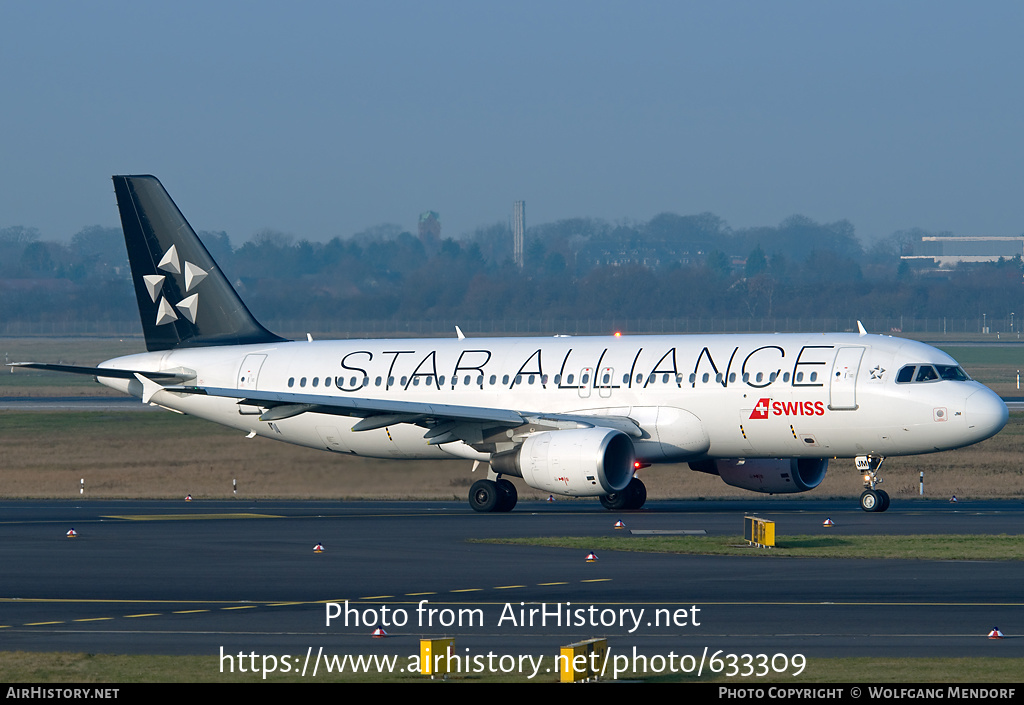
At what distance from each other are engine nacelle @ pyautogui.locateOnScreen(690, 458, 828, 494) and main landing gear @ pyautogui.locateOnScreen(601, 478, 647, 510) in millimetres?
1761

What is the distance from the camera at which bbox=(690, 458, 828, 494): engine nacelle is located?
39531mm

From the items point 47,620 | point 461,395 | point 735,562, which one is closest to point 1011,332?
point 461,395

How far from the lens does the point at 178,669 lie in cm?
1590

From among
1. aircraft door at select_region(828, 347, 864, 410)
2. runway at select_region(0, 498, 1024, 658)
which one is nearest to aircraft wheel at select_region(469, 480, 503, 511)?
runway at select_region(0, 498, 1024, 658)

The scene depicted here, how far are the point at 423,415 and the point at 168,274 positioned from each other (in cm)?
1121

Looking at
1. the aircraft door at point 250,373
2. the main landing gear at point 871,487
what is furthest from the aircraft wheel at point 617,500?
the aircraft door at point 250,373

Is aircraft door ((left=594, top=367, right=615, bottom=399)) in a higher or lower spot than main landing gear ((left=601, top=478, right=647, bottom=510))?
higher

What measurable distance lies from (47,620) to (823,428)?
21.9m

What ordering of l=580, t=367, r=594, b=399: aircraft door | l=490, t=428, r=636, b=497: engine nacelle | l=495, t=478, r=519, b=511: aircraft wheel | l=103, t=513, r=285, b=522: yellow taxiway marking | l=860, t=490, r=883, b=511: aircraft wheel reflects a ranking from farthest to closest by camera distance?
l=580, t=367, r=594, b=399: aircraft door < l=495, t=478, r=519, b=511: aircraft wheel < l=103, t=513, r=285, b=522: yellow taxiway marking < l=860, t=490, r=883, b=511: aircraft wheel < l=490, t=428, r=636, b=497: engine nacelle

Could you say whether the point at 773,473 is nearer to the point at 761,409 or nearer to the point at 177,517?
the point at 761,409

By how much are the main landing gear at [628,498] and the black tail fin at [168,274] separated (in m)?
13.0

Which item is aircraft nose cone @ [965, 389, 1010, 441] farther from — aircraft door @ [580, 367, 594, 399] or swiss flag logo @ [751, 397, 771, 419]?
aircraft door @ [580, 367, 594, 399]

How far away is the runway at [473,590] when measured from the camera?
59.1ft
